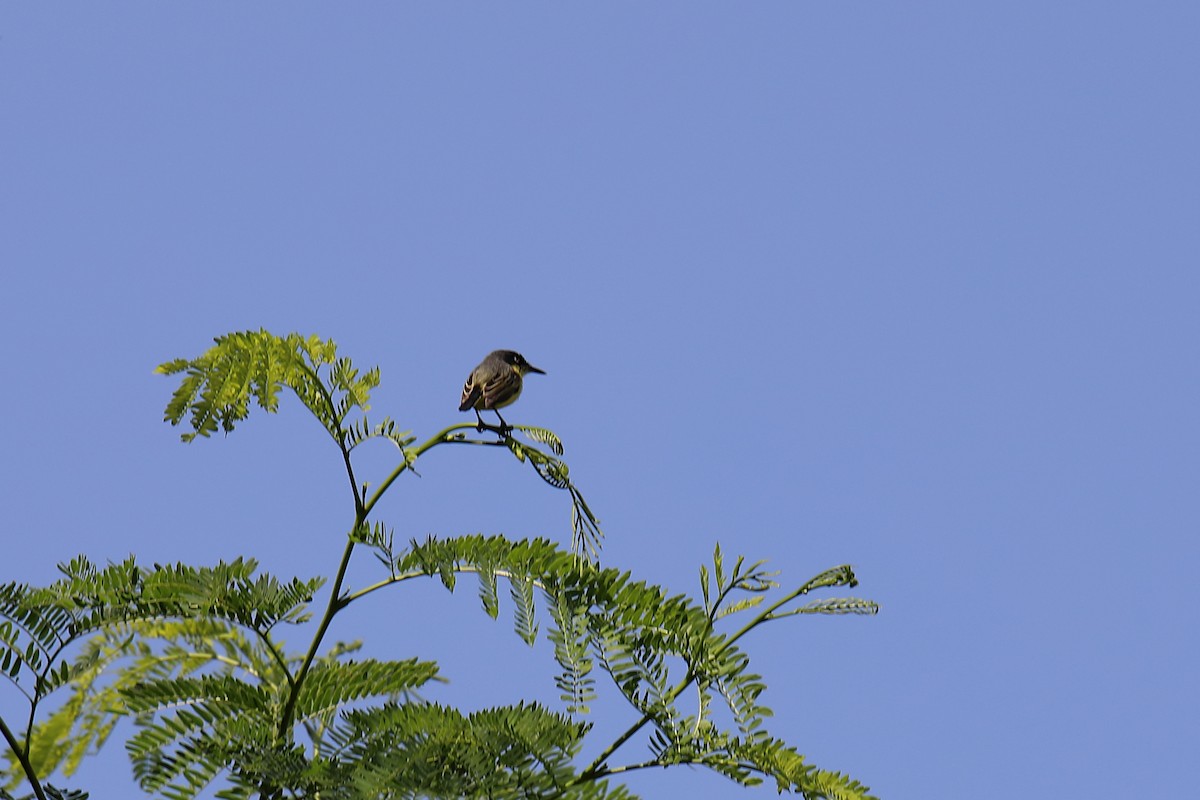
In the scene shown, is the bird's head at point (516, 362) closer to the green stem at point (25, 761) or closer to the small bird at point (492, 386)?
the small bird at point (492, 386)

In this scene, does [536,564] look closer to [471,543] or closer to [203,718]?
[471,543]

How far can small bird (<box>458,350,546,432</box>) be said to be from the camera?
594 cm

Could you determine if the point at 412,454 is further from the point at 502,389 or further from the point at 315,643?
the point at 502,389

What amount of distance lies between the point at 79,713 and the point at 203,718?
515 mm

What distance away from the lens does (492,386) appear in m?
6.01

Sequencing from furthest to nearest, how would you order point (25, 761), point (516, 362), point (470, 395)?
point (516, 362) → point (470, 395) → point (25, 761)

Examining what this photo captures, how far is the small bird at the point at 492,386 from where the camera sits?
5.94 metres

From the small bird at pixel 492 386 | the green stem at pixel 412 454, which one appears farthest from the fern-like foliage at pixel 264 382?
the small bird at pixel 492 386

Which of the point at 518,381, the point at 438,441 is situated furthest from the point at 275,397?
the point at 518,381

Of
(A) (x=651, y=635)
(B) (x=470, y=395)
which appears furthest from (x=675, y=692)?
(B) (x=470, y=395)

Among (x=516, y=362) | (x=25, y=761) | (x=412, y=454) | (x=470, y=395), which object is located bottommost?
(x=25, y=761)

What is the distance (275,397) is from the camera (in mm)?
3906

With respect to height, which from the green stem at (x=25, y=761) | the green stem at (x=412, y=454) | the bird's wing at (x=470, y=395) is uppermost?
the bird's wing at (x=470, y=395)

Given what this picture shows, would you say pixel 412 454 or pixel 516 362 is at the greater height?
pixel 516 362
